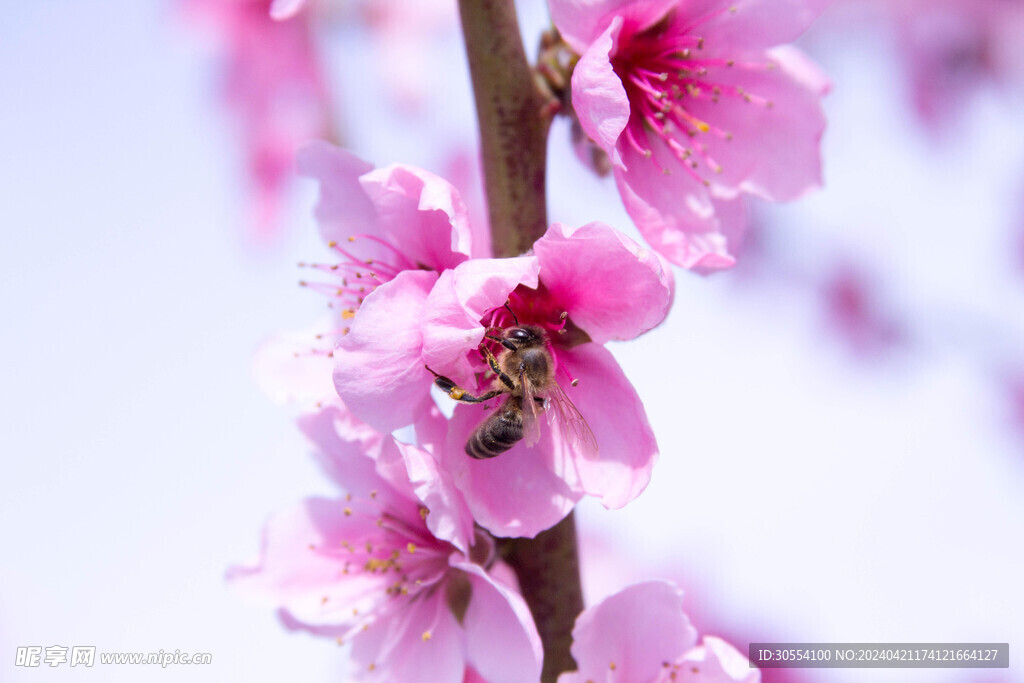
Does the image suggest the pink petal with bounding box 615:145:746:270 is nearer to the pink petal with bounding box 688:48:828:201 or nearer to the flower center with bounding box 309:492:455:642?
the pink petal with bounding box 688:48:828:201

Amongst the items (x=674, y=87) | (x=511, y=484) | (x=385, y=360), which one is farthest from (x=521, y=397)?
(x=674, y=87)

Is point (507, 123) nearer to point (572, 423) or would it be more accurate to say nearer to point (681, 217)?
point (681, 217)

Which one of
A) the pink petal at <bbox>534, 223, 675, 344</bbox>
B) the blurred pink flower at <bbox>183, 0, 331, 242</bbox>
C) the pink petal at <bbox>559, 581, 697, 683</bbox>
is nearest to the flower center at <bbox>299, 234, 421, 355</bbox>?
the pink petal at <bbox>534, 223, 675, 344</bbox>

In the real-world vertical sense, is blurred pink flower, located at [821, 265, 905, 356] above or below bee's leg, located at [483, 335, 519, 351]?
below

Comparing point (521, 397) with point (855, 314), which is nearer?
point (521, 397)

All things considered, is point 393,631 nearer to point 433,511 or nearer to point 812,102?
point 433,511

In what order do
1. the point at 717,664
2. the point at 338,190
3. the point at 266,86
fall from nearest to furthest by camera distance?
the point at 717,664
the point at 338,190
the point at 266,86

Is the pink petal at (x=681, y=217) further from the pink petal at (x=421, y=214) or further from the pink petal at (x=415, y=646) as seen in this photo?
the pink petal at (x=415, y=646)
